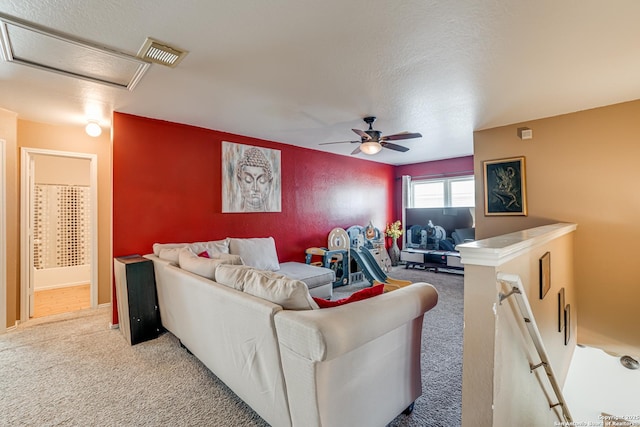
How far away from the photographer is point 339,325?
4.00 feet

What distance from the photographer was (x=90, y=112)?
325 centimetres

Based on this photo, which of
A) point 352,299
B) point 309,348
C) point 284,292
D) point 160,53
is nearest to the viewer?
point 309,348

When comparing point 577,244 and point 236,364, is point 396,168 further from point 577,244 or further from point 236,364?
point 236,364

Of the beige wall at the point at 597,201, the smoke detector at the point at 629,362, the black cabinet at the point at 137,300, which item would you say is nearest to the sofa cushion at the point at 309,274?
the black cabinet at the point at 137,300

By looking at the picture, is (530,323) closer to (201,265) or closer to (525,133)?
(201,265)

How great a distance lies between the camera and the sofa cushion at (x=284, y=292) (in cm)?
146

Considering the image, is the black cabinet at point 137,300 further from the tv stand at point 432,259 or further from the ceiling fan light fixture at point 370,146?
the tv stand at point 432,259

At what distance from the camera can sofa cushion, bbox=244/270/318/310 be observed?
4.81 ft

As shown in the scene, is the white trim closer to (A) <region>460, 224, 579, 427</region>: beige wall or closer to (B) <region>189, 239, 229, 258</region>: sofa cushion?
(B) <region>189, 239, 229, 258</region>: sofa cushion

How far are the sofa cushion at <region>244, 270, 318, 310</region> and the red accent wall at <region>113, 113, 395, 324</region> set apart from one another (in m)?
2.50

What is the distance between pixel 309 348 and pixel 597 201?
4020 millimetres

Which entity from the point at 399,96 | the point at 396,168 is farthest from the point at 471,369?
the point at 396,168

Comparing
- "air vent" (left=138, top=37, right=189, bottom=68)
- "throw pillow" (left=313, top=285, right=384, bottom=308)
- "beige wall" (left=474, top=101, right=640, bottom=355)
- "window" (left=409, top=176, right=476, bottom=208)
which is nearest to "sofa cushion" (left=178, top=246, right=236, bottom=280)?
"throw pillow" (left=313, top=285, right=384, bottom=308)

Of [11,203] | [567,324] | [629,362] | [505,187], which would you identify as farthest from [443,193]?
[11,203]
